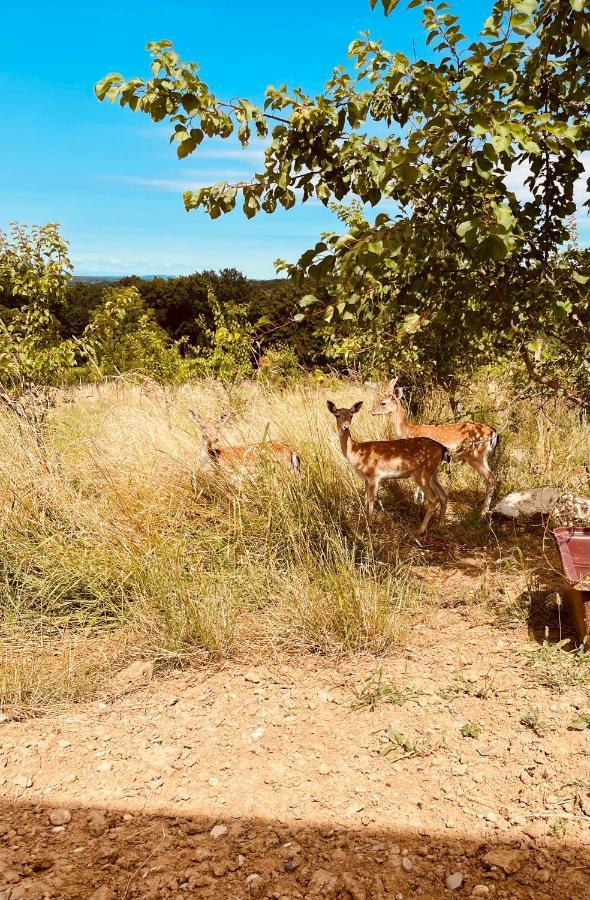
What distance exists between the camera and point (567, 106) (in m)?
4.09

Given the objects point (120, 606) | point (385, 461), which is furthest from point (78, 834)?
point (385, 461)

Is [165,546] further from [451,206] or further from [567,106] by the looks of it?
[567,106]

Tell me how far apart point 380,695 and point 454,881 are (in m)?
1.20

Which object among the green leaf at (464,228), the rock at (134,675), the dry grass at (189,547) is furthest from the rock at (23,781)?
the green leaf at (464,228)

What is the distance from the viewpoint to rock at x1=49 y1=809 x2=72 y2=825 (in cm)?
291

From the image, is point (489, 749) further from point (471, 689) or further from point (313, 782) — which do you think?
point (313, 782)

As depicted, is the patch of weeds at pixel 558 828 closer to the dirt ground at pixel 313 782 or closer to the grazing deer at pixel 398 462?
the dirt ground at pixel 313 782

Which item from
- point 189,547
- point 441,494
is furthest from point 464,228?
point 441,494

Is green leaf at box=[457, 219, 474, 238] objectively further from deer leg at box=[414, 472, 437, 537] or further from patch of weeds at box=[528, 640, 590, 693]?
deer leg at box=[414, 472, 437, 537]

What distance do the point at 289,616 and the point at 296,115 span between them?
3081 mm

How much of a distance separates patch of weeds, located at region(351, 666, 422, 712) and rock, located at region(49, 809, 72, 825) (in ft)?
4.87

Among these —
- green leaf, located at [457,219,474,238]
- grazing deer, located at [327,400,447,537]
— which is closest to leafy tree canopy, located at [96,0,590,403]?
green leaf, located at [457,219,474,238]

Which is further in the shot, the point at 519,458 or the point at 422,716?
the point at 519,458

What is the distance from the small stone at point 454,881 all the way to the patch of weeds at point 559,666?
1.33 m
